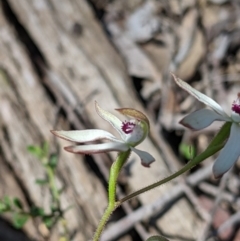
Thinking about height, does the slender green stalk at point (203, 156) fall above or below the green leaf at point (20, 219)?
above

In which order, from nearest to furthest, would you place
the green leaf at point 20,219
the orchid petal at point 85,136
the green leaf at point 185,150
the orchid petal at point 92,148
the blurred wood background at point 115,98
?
the orchid petal at point 92,148 < the orchid petal at point 85,136 < the green leaf at point 20,219 < the blurred wood background at point 115,98 < the green leaf at point 185,150

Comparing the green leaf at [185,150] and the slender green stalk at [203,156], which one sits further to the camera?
the green leaf at [185,150]

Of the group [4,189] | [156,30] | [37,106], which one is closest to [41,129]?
[37,106]

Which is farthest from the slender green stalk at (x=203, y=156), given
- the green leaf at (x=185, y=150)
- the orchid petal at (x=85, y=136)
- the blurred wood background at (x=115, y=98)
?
the green leaf at (x=185, y=150)

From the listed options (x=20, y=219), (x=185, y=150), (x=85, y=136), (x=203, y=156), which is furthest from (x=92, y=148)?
(x=185, y=150)

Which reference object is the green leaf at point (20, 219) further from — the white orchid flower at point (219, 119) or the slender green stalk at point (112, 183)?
the white orchid flower at point (219, 119)

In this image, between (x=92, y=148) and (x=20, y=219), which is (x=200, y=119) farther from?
(x=20, y=219)

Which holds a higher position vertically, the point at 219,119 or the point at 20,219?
the point at 219,119
